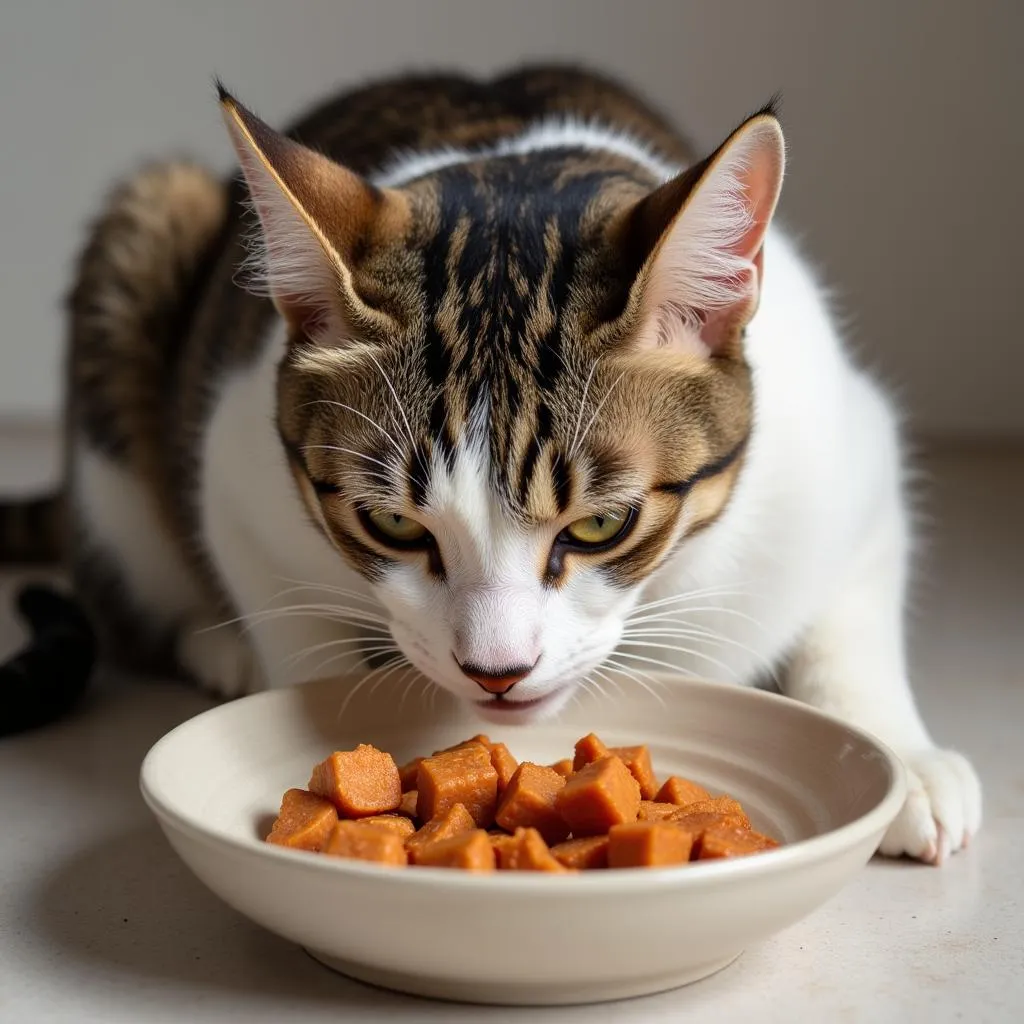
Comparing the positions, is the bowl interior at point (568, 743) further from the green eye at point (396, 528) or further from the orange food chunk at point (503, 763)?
the green eye at point (396, 528)

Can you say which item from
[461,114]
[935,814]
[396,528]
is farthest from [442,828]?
[461,114]

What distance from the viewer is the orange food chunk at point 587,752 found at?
1472 millimetres

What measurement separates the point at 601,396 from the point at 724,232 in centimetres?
21

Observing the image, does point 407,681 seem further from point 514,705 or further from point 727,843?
point 727,843

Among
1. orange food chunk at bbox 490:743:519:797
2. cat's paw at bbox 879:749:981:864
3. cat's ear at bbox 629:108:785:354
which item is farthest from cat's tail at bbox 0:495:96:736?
cat's paw at bbox 879:749:981:864

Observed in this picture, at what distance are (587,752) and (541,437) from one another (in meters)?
0.33

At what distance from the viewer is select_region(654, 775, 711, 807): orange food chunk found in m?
1.42

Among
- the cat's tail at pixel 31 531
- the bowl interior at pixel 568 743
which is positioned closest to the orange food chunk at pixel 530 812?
the bowl interior at pixel 568 743

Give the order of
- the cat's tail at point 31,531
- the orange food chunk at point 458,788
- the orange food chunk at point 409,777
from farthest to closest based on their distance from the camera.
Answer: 1. the cat's tail at point 31,531
2. the orange food chunk at point 409,777
3. the orange food chunk at point 458,788

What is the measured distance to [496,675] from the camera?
1382 millimetres

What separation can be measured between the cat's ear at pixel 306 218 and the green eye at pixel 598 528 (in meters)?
0.32

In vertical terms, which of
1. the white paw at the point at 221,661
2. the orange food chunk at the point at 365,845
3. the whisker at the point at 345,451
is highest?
the whisker at the point at 345,451

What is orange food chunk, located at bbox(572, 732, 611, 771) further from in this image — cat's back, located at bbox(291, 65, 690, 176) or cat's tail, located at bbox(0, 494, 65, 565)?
cat's tail, located at bbox(0, 494, 65, 565)

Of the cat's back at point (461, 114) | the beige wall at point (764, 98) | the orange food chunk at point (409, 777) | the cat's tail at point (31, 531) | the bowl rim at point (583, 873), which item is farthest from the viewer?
the beige wall at point (764, 98)
